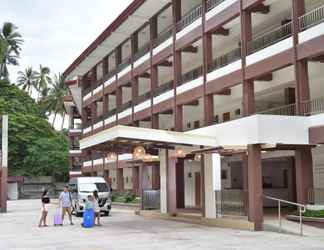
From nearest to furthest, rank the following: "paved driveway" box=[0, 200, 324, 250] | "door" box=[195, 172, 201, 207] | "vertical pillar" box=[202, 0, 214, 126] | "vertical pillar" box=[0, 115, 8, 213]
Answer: "paved driveway" box=[0, 200, 324, 250], "vertical pillar" box=[202, 0, 214, 126], "door" box=[195, 172, 201, 207], "vertical pillar" box=[0, 115, 8, 213]

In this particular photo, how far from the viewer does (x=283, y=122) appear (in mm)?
20797

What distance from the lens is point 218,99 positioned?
3259cm

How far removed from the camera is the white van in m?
31.0

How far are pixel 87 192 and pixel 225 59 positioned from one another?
1108cm

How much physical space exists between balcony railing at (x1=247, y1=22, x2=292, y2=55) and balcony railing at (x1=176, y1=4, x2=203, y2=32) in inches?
192

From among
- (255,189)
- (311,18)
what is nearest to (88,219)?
(255,189)

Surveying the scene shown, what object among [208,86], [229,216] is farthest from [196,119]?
[229,216]

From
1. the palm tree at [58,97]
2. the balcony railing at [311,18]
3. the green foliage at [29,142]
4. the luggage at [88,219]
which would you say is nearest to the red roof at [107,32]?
the balcony railing at [311,18]

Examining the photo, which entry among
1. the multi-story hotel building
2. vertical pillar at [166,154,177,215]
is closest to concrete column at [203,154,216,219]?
the multi-story hotel building

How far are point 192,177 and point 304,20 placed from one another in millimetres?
17544

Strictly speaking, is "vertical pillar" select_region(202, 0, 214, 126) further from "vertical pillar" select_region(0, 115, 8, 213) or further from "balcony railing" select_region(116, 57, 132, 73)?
"vertical pillar" select_region(0, 115, 8, 213)

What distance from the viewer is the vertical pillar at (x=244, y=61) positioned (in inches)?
977

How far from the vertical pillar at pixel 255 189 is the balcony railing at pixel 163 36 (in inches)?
617

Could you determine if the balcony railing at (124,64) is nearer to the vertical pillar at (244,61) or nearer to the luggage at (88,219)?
the vertical pillar at (244,61)
